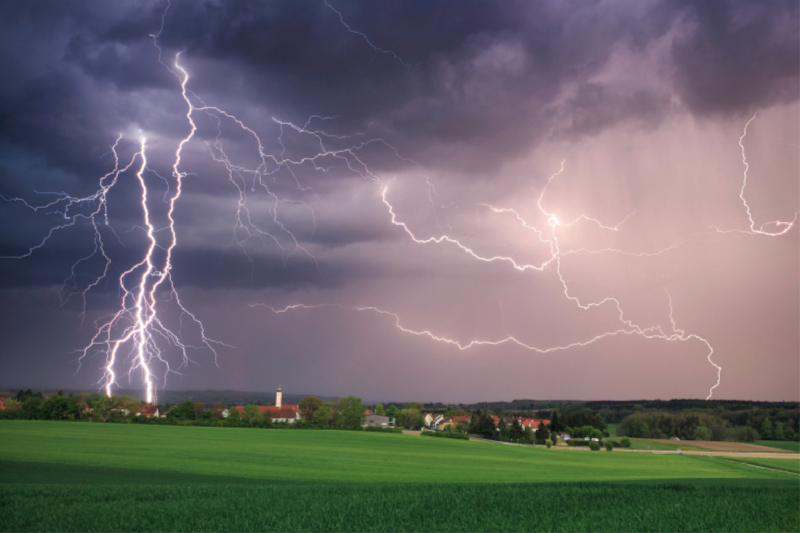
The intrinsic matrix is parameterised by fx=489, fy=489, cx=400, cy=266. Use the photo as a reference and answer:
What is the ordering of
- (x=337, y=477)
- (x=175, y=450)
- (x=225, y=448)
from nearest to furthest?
(x=337, y=477)
(x=175, y=450)
(x=225, y=448)

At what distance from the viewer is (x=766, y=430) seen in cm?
4503

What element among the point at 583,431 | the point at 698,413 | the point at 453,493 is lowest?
the point at 583,431

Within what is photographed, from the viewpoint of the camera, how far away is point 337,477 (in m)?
19.0

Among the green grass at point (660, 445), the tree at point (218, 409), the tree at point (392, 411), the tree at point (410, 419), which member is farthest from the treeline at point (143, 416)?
the tree at point (392, 411)

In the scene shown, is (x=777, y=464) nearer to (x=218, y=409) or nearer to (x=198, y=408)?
(x=198, y=408)

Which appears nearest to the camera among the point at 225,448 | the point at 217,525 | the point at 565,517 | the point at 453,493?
the point at 217,525

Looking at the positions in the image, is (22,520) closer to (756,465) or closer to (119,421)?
(756,465)

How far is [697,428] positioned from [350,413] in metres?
40.3

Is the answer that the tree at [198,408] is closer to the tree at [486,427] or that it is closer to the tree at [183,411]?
the tree at [183,411]

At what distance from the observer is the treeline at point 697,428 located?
4438 cm

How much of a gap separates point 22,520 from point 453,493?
9165 millimetres

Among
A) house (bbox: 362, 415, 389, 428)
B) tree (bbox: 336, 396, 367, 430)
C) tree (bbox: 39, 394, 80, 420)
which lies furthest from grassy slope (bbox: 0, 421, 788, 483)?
house (bbox: 362, 415, 389, 428)

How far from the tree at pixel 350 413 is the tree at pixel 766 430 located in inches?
1615

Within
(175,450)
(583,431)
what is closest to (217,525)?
(175,450)
